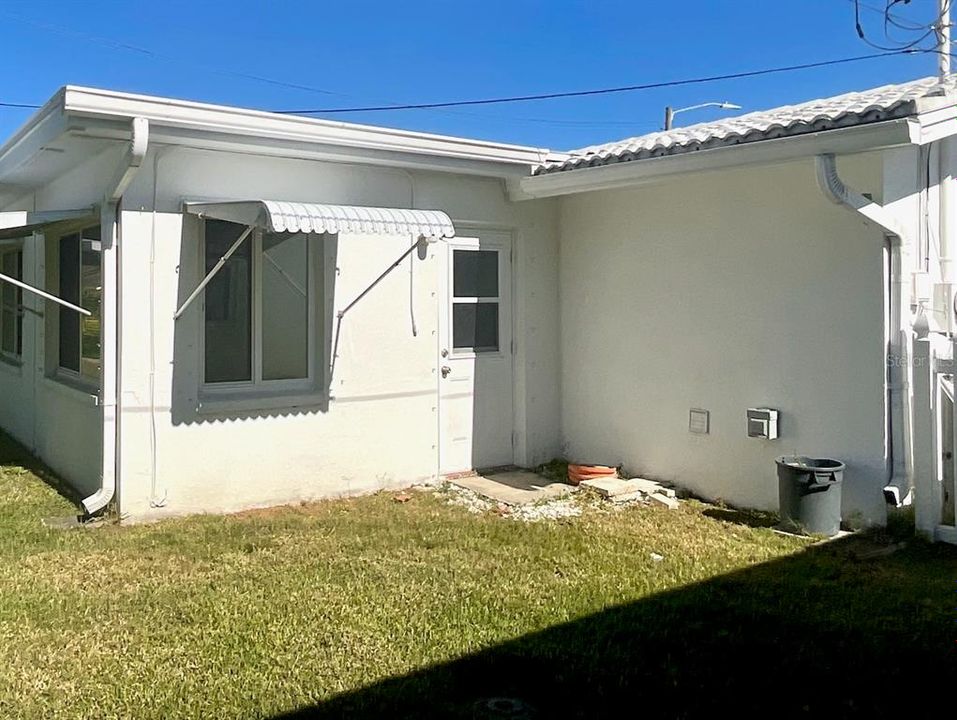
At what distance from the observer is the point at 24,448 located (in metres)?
11.8

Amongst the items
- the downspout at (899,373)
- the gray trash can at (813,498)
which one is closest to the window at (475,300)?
the gray trash can at (813,498)

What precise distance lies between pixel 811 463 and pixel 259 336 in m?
5.64

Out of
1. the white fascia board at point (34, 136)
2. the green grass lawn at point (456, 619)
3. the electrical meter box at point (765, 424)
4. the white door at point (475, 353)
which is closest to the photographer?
the green grass lawn at point (456, 619)

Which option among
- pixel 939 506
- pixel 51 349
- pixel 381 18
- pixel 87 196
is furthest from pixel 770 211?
pixel 381 18

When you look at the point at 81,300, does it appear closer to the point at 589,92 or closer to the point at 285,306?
the point at 285,306

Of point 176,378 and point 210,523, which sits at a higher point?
point 176,378

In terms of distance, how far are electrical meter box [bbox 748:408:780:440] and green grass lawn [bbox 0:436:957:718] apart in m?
1.03

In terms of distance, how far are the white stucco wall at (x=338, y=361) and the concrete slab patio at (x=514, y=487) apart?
0.48 meters

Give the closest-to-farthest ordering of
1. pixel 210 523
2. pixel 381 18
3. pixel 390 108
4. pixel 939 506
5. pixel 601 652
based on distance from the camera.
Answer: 1. pixel 601 652
2. pixel 939 506
3. pixel 210 523
4. pixel 381 18
5. pixel 390 108

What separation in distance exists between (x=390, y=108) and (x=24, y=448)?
19508mm

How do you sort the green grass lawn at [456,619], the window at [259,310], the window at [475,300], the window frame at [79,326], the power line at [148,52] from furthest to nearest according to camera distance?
1. the power line at [148,52]
2. the window at [475,300]
3. the window frame at [79,326]
4. the window at [259,310]
5. the green grass lawn at [456,619]

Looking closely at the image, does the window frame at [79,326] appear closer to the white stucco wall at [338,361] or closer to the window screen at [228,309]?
the white stucco wall at [338,361]

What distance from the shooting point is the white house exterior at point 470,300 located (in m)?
7.52

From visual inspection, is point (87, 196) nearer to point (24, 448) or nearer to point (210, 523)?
point (210, 523)
